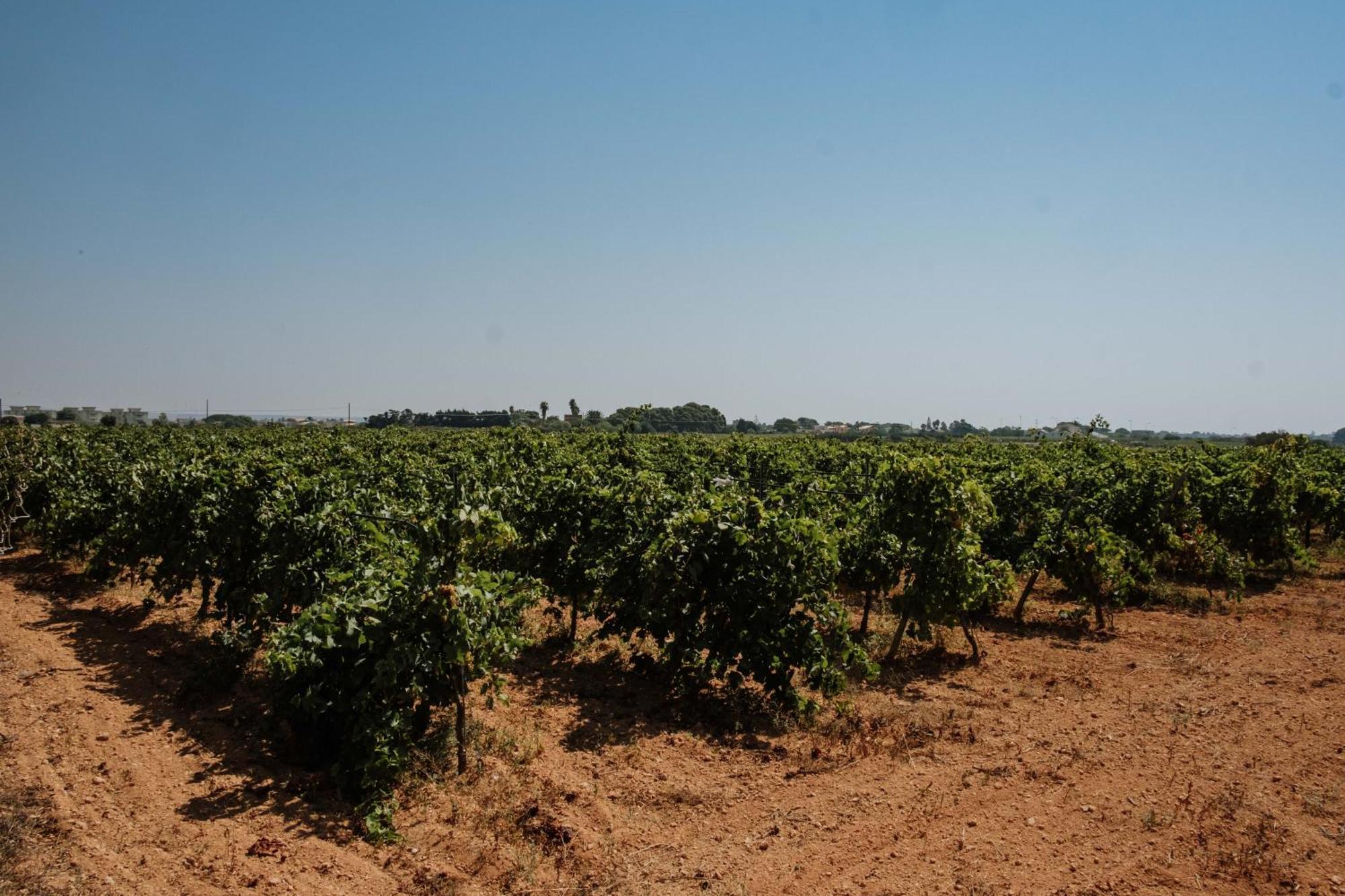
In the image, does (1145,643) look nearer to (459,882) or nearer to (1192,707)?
(1192,707)

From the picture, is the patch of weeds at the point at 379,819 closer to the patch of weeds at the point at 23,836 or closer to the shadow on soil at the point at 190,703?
the shadow on soil at the point at 190,703

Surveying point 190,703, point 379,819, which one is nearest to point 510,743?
point 379,819

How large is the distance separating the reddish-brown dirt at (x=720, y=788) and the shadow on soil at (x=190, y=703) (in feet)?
0.13

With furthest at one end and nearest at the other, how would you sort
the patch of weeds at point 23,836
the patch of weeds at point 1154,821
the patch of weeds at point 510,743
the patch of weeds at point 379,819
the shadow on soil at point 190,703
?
1. the patch of weeds at point 510,743
2. the shadow on soil at point 190,703
3. the patch of weeds at point 1154,821
4. the patch of weeds at point 379,819
5. the patch of weeds at point 23,836

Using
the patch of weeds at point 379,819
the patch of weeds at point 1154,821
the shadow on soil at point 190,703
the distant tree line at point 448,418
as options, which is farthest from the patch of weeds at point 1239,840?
the distant tree line at point 448,418

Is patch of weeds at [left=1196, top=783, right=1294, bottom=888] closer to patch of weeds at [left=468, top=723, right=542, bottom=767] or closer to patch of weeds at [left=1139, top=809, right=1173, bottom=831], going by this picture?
patch of weeds at [left=1139, top=809, right=1173, bottom=831]

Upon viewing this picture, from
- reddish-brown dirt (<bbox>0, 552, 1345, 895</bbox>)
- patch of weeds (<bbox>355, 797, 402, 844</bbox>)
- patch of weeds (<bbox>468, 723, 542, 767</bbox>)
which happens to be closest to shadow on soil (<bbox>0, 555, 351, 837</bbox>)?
reddish-brown dirt (<bbox>0, 552, 1345, 895</bbox>)

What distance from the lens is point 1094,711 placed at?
332 inches

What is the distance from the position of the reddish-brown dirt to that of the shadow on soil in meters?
0.04

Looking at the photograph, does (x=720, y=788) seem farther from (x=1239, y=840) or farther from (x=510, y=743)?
(x=1239, y=840)

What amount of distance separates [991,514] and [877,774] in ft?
18.8

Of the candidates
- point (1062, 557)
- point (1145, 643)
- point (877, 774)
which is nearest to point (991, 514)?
point (1062, 557)

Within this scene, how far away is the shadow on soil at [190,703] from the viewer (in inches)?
240

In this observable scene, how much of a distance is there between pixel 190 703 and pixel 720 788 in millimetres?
6200
